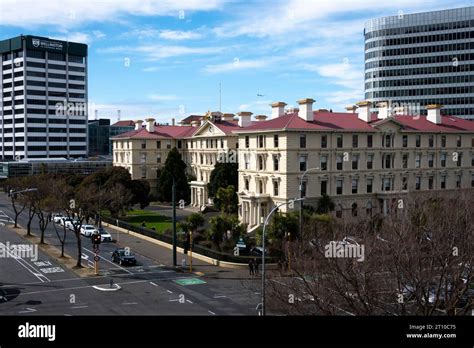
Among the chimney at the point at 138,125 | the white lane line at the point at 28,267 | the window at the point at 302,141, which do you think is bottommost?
the white lane line at the point at 28,267

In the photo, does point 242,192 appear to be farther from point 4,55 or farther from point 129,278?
point 4,55

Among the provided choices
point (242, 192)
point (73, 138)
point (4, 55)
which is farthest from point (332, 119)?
point (4, 55)

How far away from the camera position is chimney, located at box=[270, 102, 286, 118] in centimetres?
6297

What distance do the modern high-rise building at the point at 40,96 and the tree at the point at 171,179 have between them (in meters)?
59.4

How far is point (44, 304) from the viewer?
30844 millimetres

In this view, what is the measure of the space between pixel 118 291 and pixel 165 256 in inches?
524

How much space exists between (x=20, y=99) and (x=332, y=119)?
333 feet

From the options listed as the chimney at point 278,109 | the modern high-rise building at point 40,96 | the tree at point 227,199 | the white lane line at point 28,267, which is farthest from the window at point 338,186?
the modern high-rise building at point 40,96

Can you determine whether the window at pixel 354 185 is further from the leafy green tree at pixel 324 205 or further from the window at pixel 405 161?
the window at pixel 405 161

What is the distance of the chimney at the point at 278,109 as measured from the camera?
6297 cm

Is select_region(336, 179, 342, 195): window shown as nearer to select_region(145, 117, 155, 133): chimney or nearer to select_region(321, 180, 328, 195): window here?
select_region(321, 180, 328, 195): window

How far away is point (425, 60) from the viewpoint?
114 m

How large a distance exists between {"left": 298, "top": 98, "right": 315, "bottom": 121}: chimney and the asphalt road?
2167 cm

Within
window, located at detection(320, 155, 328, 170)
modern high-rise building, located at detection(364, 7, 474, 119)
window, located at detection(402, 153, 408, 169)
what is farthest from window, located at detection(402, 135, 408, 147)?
modern high-rise building, located at detection(364, 7, 474, 119)
